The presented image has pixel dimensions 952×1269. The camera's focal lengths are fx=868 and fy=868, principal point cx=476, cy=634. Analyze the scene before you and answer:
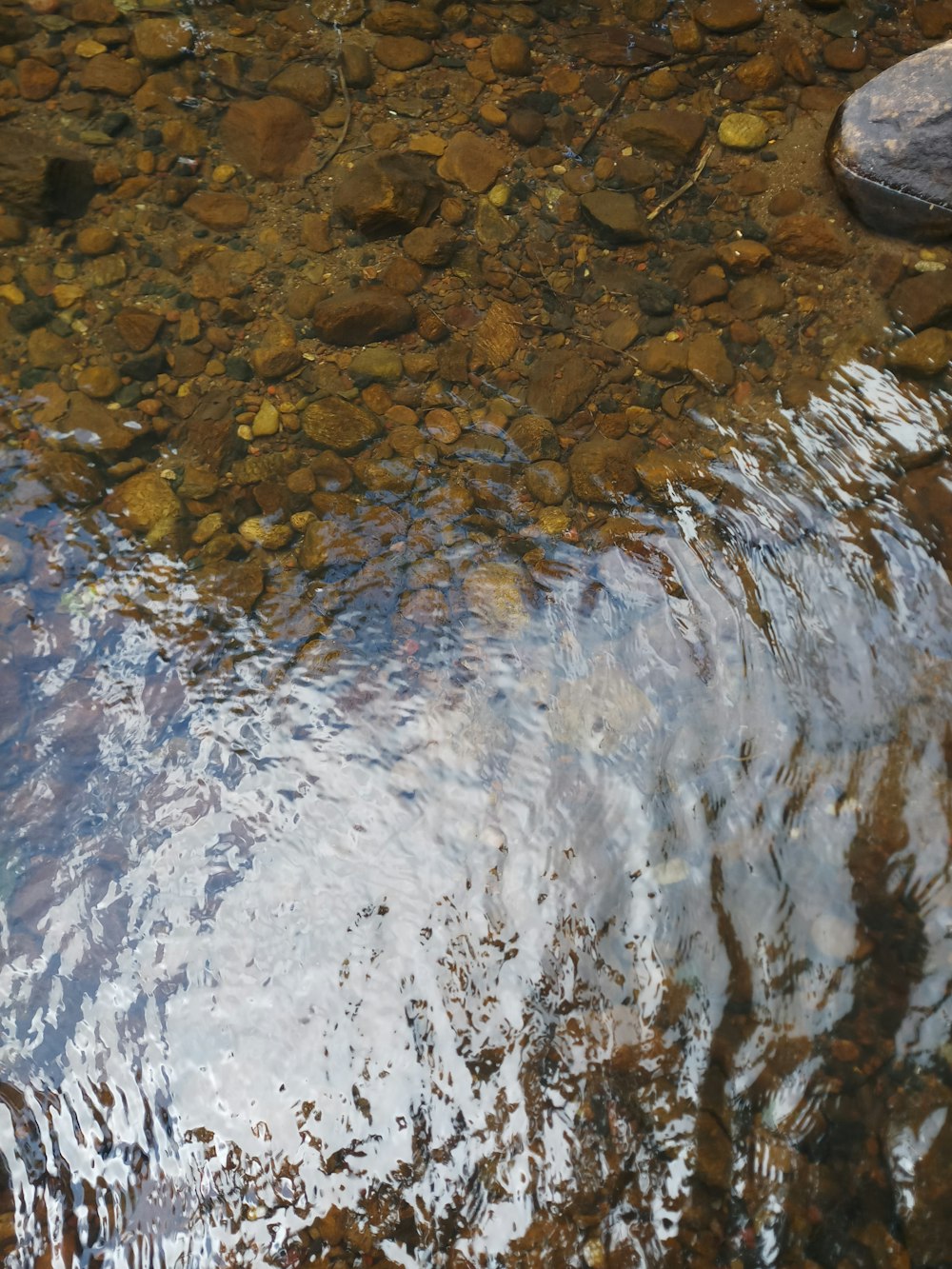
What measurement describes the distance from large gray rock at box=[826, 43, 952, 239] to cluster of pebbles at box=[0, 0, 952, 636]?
0.32 ft

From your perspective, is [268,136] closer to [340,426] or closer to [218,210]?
[218,210]

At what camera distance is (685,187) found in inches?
138

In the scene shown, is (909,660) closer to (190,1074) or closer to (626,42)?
(190,1074)

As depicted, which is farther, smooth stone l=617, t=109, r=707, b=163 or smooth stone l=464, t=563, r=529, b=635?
smooth stone l=617, t=109, r=707, b=163

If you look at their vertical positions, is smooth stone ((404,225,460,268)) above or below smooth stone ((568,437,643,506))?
above

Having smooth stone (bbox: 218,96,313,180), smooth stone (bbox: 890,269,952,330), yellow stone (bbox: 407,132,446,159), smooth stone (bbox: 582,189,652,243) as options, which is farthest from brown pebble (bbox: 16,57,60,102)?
smooth stone (bbox: 890,269,952,330)

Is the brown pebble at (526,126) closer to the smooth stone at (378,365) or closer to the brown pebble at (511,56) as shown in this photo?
the brown pebble at (511,56)

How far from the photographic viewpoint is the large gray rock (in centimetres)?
320

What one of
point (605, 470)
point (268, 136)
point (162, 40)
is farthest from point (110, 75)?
point (605, 470)

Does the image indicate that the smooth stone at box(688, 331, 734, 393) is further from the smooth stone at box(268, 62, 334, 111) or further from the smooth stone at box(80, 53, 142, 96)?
the smooth stone at box(80, 53, 142, 96)

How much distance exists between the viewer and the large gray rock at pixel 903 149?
3.20m

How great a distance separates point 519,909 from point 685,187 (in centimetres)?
290

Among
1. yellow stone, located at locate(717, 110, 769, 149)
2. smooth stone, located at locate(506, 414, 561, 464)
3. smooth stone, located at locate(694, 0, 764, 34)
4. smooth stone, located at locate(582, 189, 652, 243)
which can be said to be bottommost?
smooth stone, located at locate(506, 414, 561, 464)

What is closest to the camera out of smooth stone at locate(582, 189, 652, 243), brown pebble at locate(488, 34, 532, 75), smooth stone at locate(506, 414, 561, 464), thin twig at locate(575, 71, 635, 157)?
smooth stone at locate(506, 414, 561, 464)
